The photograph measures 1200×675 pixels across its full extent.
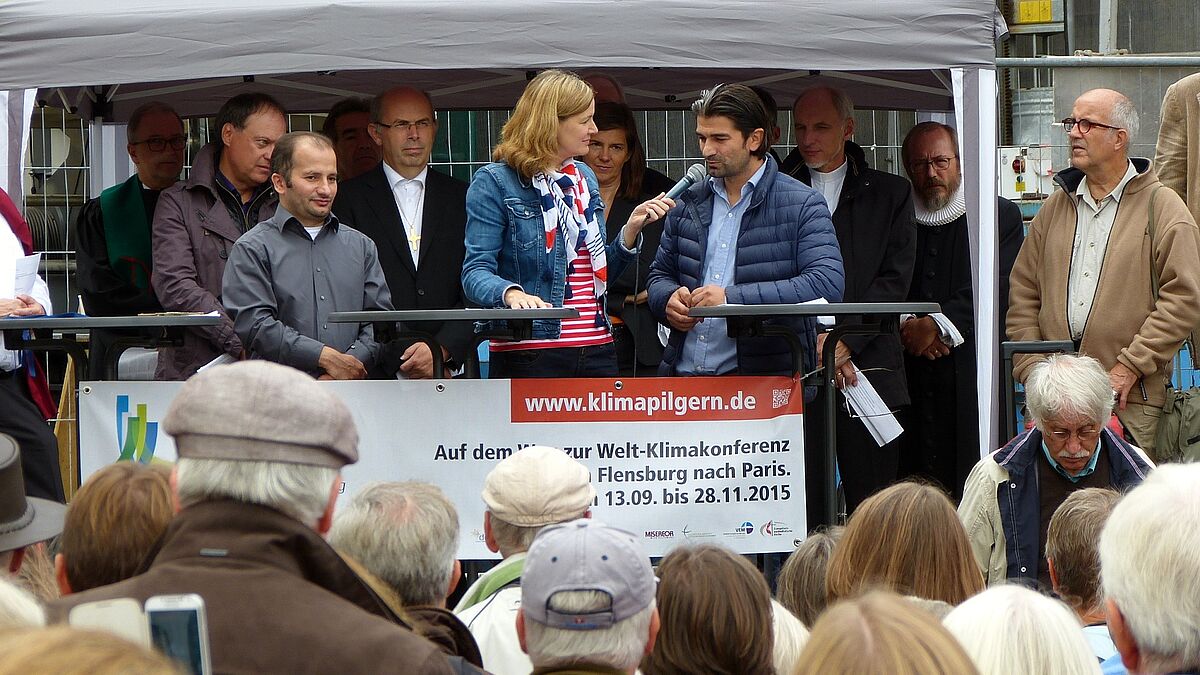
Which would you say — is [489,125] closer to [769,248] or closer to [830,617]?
[769,248]

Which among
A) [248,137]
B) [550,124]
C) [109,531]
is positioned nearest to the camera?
[109,531]

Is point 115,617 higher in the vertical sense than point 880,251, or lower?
lower

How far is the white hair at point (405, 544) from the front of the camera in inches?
122

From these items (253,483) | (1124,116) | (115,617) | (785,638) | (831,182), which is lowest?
(785,638)

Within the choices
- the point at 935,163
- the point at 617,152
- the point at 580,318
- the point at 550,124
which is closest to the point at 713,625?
the point at 580,318

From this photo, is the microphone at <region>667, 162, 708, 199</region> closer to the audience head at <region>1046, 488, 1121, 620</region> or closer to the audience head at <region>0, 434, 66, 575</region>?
the audience head at <region>1046, 488, 1121, 620</region>

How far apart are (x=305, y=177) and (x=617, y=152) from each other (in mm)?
1514

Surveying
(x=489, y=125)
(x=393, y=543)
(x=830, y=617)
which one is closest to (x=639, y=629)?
(x=830, y=617)

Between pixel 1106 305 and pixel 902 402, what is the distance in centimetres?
93

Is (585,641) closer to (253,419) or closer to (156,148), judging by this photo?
(253,419)

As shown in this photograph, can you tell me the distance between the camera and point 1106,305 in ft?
20.2

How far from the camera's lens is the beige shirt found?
20.4 ft

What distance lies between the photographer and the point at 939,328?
642cm

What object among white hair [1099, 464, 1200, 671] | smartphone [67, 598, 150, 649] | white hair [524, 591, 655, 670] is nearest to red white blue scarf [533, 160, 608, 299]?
white hair [524, 591, 655, 670]
